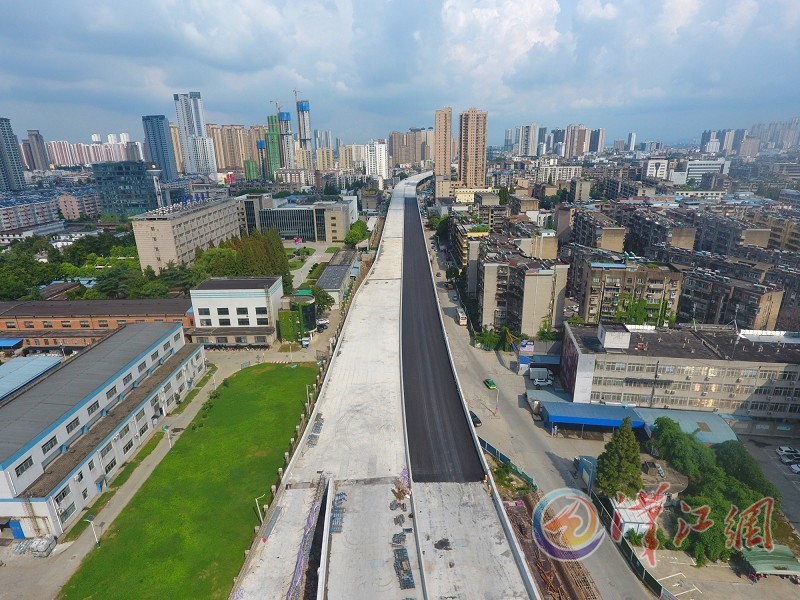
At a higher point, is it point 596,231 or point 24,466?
point 596,231

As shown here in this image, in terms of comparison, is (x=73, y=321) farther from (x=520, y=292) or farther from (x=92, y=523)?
(x=520, y=292)

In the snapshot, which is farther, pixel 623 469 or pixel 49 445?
pixel 49 445

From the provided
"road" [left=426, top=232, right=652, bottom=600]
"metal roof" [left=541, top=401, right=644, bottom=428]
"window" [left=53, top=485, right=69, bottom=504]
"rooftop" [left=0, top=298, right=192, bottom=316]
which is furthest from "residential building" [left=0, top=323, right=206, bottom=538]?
"metal roof" [left=541, top=401, right=644, bottom=428]

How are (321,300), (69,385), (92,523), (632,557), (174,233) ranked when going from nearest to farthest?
(632,557)
(92,523)
(69,385)
(321,300)
(174,233)

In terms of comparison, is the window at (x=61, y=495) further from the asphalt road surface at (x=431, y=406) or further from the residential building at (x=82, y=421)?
the asphalt road surface at (x=431, y=406)

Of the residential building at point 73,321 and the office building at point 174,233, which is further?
the office building at point 174,233

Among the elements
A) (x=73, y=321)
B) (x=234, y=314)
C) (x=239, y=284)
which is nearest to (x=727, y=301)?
(x=234, y=314)

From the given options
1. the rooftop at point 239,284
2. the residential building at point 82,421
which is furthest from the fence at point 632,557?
the rooftop at point 239,284
